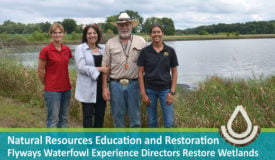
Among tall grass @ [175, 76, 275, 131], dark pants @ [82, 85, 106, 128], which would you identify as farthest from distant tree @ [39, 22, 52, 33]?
dark pants @ [82, 85, 106, 128]

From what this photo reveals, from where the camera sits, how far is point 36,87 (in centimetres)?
723

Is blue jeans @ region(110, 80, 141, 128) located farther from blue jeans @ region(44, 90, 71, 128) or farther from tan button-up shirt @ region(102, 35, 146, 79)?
blue jeans @ region(44, 90, 71, 128)

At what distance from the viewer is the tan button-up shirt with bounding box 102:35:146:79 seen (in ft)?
12.2

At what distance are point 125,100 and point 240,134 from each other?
71.8 inches

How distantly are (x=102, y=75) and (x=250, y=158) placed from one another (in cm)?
218

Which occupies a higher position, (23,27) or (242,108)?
(23,27)

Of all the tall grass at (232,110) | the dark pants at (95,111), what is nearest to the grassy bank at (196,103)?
the tall grass at (232,110)

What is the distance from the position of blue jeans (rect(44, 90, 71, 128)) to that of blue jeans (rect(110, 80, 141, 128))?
26.5 inches

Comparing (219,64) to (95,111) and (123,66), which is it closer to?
(95,111)

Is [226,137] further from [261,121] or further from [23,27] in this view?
[23,27]

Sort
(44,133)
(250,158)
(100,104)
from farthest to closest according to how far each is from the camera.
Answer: (44,133) → (100,104) → (250,158)

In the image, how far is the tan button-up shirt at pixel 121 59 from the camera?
3.72 meters

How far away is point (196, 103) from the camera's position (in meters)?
6.68

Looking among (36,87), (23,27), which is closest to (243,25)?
(23,27)
